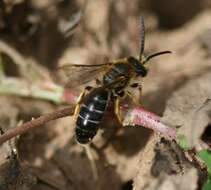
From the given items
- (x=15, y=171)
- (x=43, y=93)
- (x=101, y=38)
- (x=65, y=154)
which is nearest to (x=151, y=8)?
(x=101, y=38)

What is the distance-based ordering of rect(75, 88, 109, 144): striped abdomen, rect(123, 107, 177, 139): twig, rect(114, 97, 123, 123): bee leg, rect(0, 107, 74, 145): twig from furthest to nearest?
1. rect(114, 97, 123, 123): bee leg
2. rect(75, 88, 109, 144): striped abdomen
3. rect(123, 107, 177, 139): twig
4. rect(0, 107, 74, 145): twig

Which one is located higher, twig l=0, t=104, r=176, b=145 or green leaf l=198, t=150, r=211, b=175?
green leaf l=198, t=150, r=211, b=175

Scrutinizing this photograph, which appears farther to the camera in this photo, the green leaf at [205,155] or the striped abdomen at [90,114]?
the striped abdomen at [90,114]

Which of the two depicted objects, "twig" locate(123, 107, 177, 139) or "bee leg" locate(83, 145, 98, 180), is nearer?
"twig" locate(123, 107, 177, 139)

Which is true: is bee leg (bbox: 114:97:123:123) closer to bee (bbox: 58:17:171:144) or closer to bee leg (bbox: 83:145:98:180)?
bee (bbox: 58:17:171:144)

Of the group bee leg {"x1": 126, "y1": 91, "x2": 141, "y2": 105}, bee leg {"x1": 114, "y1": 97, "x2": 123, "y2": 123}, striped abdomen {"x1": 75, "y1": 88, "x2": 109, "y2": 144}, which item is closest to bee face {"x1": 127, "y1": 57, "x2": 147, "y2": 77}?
bee leg {"x1": 126, "y1": 91, "x2": 141, "y2": 105}

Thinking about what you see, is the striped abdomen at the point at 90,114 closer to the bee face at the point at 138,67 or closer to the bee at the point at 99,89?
the bee at the point at 99,89

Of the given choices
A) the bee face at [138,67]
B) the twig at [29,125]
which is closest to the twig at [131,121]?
the twig at [29,125]

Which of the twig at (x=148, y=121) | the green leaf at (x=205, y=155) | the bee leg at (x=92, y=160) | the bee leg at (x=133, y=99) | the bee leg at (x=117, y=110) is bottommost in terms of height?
the bee leg at (x=92, y=160)

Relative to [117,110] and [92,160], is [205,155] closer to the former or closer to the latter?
[117,110]
